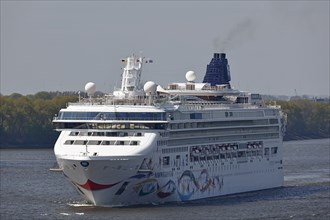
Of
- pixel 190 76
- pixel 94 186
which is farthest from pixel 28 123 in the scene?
pixel 94 186

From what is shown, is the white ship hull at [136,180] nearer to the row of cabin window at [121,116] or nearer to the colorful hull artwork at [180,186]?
the colorful hull artwork at [180,186]

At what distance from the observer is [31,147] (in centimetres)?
16150

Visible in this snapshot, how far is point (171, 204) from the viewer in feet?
252

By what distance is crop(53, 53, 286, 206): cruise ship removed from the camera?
73.9m

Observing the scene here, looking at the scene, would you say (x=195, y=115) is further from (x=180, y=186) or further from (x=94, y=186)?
(x=94, y=186)

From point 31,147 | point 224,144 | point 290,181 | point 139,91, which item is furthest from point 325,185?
point 31,147

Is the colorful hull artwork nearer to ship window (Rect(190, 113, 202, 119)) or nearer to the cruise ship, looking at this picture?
the cruise ship

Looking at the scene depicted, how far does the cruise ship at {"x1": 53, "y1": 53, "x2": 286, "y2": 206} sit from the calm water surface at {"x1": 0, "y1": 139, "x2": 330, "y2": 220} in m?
1.03

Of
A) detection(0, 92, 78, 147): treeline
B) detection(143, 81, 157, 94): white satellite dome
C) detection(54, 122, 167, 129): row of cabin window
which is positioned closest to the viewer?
detection(54, 122, 167, 129): row of cabin window

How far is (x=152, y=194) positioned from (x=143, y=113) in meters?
5.27

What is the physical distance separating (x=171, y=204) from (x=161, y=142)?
4162 millimetres

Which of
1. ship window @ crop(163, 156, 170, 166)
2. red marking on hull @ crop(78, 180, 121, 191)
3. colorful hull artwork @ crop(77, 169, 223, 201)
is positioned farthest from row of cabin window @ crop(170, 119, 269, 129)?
red marking on hull @ crop(78, 180, 121, 191)

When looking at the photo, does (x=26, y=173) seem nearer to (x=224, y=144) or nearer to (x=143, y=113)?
(x=224, y=144)

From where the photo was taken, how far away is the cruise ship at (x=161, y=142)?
73.9 metres
